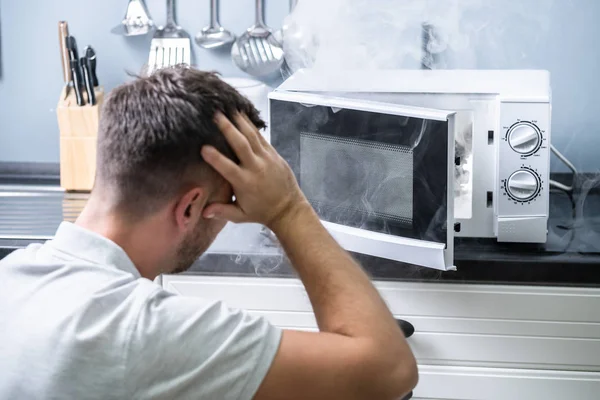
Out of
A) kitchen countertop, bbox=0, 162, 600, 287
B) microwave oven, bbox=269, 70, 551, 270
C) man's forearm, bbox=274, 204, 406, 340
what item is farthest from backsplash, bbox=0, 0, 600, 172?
man's forearm, bbox=274, 204, 406, 340

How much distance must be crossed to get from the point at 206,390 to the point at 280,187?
1.01 feet

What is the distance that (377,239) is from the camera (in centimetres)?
180

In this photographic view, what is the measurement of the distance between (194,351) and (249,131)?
30 centimetres

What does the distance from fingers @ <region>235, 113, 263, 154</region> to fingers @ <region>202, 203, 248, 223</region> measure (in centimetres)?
8

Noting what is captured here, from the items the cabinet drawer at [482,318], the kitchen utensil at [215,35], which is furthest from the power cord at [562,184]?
the kitchen utensil at [215,35]

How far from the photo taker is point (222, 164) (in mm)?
1095

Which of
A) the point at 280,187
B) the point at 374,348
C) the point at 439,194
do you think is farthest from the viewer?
the point at 439,194

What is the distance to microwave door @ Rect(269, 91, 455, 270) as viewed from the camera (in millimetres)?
1709

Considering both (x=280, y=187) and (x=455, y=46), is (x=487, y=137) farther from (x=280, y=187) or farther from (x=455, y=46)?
(x=280, y=187)

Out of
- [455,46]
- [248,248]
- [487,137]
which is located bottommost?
[248,248]

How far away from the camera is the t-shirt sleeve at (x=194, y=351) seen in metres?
0.97

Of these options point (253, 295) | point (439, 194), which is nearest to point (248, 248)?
point (253, 295)

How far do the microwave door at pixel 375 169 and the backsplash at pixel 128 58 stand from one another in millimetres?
651

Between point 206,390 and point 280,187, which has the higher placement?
point 280,187
